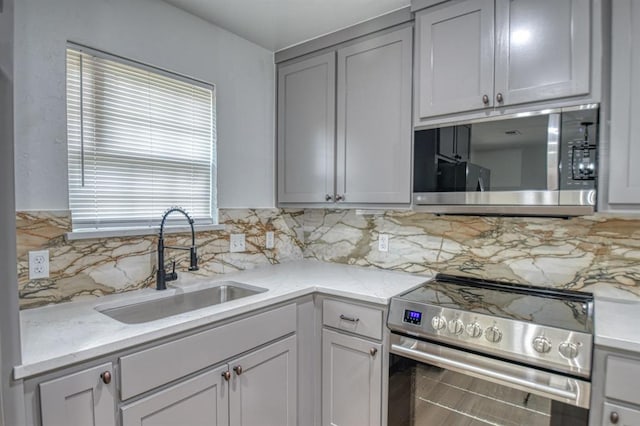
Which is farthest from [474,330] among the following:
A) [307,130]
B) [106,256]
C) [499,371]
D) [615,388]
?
[106,256]

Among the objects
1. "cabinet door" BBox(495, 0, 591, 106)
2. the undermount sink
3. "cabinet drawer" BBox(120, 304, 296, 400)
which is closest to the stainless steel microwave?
"cabinet door" BBox(495, 0, 591, 106)

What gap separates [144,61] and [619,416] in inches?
98.4

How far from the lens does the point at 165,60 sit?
1934mm

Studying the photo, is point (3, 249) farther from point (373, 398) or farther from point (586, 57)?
point (586, 57)

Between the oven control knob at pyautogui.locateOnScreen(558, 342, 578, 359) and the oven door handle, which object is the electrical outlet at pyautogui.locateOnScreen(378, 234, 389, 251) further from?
the oven control knob at pyautogui.locateOnScreen(558, 342, 578, 359)

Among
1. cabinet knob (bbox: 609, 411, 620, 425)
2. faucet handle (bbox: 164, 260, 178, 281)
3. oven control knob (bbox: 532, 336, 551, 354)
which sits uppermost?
faucet handle (bbox: 164, 260, 178, 281)

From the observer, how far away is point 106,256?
1.71m

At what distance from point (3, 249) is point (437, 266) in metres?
2.01

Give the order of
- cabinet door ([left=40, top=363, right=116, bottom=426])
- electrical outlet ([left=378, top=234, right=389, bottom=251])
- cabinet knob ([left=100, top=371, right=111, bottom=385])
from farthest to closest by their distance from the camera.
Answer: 1. electrical outlet ([left=378, top=234, right=389, bottom=251])
2. cabinet knob ([left=100, top=371, right=111, bottom=385])
3. cabinet door ([left=40, top=363, right=116, bottom=426])

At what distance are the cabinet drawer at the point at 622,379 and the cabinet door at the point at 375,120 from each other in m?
1.08

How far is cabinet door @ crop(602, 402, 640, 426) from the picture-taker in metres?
1.19

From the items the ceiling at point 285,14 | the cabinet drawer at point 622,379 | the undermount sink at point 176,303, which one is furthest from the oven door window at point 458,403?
the ceiling at point 285,14

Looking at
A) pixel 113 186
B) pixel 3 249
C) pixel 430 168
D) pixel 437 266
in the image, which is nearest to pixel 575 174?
pixel 430 168

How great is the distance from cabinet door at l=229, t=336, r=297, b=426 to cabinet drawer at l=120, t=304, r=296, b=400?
0.07 metres
